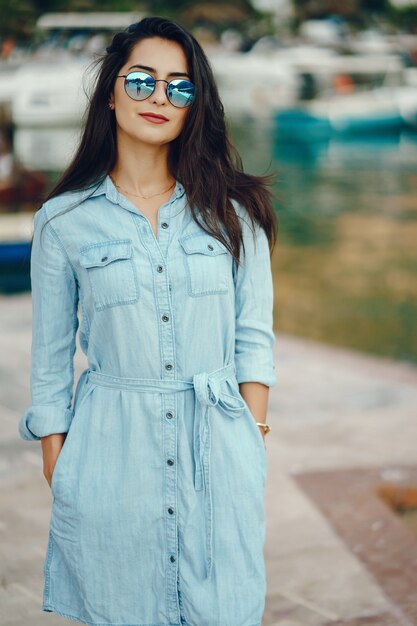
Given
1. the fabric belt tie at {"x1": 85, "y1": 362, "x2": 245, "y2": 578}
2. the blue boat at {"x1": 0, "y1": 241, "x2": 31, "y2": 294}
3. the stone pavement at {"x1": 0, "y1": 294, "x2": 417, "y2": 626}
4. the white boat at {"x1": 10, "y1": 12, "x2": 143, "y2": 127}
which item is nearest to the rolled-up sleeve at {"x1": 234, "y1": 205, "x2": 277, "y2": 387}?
the fabric belt tie at {"x1": 85, "y1": 362, "x2": 245, "y2": 578}

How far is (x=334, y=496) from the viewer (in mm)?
3811

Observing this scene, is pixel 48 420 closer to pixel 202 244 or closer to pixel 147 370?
pixel 147 370

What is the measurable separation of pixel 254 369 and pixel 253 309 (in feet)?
0.41

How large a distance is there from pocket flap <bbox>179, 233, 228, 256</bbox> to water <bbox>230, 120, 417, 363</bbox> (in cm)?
28

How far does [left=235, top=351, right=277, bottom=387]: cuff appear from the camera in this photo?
2016 millimetres

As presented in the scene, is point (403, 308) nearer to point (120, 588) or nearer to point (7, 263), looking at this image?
point (7, 263)

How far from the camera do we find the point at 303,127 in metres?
38.3

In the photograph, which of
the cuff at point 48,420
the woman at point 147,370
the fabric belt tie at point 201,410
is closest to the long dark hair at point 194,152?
the woman at point 147,370

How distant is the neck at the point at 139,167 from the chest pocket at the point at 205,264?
15 centimetres

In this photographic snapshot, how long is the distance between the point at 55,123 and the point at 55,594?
33901 millimetres

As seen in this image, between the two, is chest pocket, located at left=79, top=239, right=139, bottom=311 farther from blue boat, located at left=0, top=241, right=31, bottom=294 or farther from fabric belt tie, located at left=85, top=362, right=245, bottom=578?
blue boat, located at left=0, top=241, right=31, bottom=294

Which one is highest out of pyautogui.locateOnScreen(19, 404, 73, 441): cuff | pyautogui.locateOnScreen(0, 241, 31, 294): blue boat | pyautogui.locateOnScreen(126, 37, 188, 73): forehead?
pyautogui.locateOnScreen(126, 37, 188, 73): forehead

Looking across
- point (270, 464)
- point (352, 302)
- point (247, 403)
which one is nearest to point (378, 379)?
point (270, 464)

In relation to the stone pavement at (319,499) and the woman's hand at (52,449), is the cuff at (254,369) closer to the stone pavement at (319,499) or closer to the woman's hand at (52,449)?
the woman's hand at (52,449)
